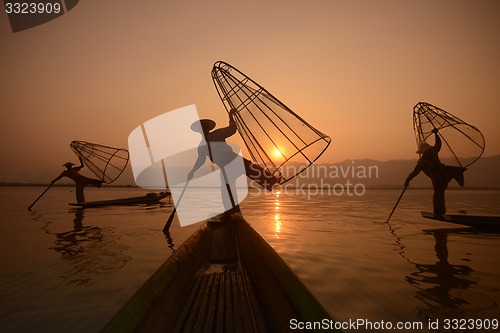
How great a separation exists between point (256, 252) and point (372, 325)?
2.06m

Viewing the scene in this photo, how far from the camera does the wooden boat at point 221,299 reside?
7.81ft

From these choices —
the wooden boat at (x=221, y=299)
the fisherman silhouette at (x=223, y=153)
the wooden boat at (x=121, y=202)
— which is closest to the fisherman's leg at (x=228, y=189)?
the fisherman silhouette at (x=223, y=153)

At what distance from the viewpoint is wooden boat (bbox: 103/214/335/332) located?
2.38 m

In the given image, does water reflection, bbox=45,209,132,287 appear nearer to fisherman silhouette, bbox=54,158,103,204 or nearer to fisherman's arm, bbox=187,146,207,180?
fisherman's arm, bbox=187,146,207,180

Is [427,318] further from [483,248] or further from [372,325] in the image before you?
[483,248]

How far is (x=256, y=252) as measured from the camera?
499cm

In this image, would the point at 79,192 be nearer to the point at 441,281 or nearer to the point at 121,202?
the point at 121,202

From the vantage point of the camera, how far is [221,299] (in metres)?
3.55

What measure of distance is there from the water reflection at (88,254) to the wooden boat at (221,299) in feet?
7.75

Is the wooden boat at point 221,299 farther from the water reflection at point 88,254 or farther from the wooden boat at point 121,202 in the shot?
the wooden boat at point 121,202

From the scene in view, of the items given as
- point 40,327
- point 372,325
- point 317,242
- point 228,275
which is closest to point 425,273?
point 372,325

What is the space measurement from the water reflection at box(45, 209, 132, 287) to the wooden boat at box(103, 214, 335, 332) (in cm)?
236

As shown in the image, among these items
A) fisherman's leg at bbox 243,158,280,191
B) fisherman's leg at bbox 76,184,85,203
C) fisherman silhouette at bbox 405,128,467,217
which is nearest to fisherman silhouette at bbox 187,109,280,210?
fisherman's leg at bbox 243,158,280,191

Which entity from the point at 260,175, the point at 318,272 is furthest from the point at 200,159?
the point at 318,272
